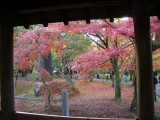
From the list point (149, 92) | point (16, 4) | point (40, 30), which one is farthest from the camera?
point (40, 30)

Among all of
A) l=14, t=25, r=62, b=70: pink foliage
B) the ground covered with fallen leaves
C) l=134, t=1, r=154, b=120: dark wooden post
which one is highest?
l=14, t=25, r=62, b=70: pink foliage

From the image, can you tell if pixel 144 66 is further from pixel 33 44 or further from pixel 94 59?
pixel 33 44

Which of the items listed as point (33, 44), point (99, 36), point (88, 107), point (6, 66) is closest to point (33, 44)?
point (33, 44)

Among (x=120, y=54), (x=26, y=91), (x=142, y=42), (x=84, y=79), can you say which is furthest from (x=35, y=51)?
(x=142, y=42)

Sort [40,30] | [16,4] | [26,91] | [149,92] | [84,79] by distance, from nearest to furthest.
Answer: [149,92]
[16,4]
[40,30]
[84,79]
[26,91]

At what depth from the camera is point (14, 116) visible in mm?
4055

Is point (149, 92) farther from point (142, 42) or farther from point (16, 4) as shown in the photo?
point (16, 4)

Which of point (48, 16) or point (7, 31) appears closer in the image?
point (7, 31)

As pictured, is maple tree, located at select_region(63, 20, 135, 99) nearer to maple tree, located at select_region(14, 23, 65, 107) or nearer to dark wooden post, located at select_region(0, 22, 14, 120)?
maple tree, located at select_region(14, 23, 65, 107)

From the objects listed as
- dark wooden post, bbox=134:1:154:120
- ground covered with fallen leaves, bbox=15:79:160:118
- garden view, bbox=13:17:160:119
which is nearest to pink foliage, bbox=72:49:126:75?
garden view, bbox=13:17:160:119

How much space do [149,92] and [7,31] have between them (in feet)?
8.60

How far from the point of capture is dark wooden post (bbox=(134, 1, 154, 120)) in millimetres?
3297

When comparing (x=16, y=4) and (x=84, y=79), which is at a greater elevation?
(x=16, y=4)

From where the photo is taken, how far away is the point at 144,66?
331 centimetres
